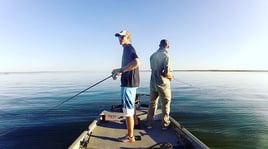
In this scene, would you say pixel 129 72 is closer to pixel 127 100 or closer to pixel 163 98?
pixel 127 100

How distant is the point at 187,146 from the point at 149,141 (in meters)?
0.92

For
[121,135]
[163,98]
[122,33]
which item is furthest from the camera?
[163,98]

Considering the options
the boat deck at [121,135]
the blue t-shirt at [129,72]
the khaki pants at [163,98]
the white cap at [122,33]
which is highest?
the white cap at [122,33]

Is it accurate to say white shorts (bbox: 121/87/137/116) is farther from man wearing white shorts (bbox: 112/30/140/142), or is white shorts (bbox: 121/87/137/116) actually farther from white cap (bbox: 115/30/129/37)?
white cap (bbox: 115/30/129/37)

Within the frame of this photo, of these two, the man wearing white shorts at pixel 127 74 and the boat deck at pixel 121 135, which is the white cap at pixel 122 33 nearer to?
the man wearing white shorts at pixel 127 74

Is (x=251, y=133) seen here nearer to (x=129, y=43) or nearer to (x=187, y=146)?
(x=187, y=146)

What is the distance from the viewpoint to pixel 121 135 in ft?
19.2

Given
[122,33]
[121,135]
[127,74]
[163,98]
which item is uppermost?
[122,33]

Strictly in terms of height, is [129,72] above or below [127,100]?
above

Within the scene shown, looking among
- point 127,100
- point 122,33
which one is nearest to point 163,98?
point 127,100

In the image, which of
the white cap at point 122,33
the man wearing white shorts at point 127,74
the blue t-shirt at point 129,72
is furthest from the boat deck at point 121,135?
the white cap at point 122,33

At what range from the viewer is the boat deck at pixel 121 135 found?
16.6 ft

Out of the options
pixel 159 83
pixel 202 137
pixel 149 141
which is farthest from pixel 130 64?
pixel 202 137

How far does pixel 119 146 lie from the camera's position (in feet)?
Result: 16.3
